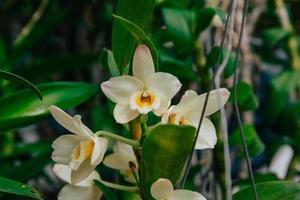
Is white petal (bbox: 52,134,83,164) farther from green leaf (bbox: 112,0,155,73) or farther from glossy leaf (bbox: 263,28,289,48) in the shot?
glossy leaf (bbox: 263,28,289,48)

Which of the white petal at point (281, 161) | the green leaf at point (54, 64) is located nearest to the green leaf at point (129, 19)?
the green leaf at point (54, 64)

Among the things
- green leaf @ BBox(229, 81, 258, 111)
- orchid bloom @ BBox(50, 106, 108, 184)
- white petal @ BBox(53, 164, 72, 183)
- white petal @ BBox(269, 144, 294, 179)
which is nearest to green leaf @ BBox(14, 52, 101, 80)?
green leaf @ BBox(229, 81, 258, 111)

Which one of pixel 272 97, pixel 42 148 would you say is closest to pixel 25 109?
pixel 42 148

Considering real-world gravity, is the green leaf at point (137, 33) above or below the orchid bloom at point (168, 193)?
above

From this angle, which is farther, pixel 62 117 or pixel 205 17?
pixel 205 17

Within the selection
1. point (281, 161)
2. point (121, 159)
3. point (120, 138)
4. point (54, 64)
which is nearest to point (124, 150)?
point (121, 159)

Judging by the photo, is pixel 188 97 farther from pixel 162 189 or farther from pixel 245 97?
pixel 245 97

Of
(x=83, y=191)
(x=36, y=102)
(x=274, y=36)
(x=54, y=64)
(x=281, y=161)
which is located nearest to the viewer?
(x=83, y=191)

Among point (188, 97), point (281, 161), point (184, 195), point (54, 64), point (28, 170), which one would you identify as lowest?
point (281, 161)

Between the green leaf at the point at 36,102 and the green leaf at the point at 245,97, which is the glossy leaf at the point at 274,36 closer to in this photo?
the green leaf at the point at 245,97
